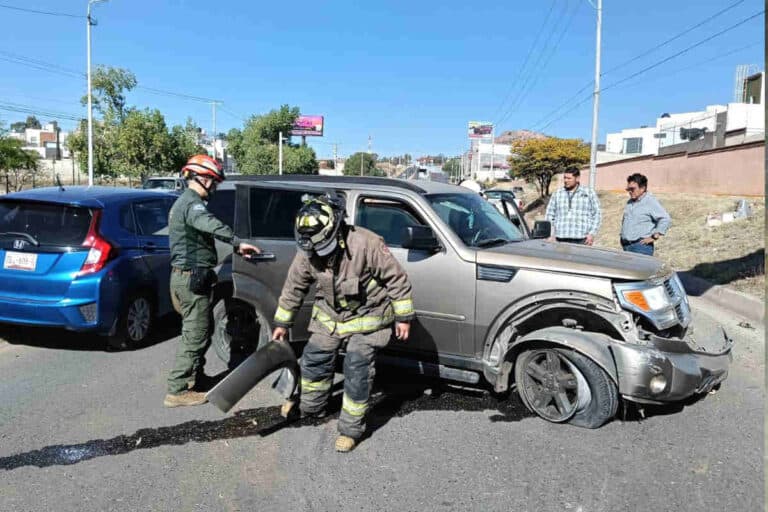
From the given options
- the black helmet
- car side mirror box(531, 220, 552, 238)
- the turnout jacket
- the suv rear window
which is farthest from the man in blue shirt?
the black helmet

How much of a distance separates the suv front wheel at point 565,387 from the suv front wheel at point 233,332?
100 inches

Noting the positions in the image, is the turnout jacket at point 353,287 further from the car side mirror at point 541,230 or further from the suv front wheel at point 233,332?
→ the car side mirror at point 541,230

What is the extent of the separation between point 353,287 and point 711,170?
86.3 ft

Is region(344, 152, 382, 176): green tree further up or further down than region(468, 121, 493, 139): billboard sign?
further down

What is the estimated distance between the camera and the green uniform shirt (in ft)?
14.6

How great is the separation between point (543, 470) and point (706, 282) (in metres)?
7.36

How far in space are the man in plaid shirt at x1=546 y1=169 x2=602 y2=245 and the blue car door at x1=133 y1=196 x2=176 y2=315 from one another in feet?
15.7

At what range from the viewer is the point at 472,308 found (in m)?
4.48

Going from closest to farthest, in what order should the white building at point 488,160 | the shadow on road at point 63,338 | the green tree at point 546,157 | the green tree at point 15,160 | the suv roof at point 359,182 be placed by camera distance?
the suv roof at point 359,182 < the shadow on road at point 63,338 < the green tree at point 15,160 < the green tree at point 546,157 < the white building at point 488,160

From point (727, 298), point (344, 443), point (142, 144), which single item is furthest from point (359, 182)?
point (142, 144)

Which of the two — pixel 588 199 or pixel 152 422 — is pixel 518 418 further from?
pixel 588 199

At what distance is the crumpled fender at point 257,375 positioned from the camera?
12.5ft

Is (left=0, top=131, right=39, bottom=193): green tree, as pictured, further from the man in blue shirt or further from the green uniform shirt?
the man in blue shirt

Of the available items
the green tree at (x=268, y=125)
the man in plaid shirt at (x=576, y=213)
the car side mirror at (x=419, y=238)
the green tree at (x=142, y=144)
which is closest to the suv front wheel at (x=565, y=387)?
the car side mirror at (x=419, y=238)
